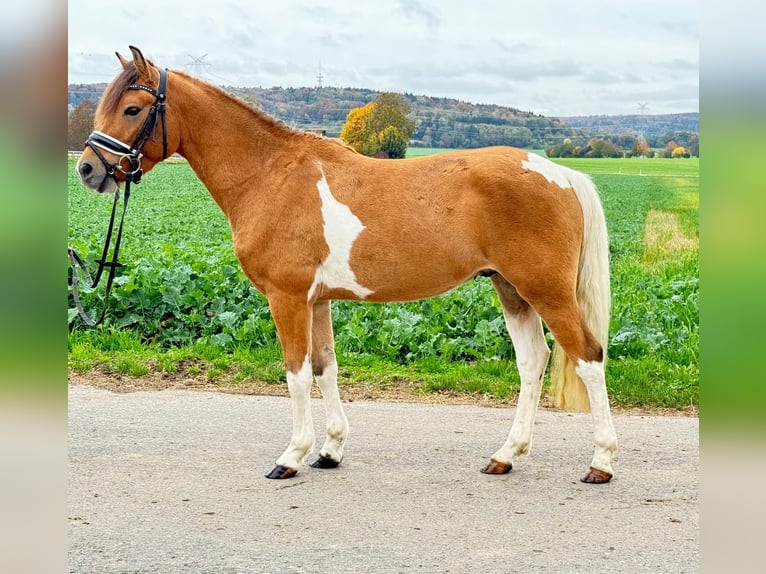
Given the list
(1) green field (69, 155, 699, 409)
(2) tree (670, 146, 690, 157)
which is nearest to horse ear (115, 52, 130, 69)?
(1) green field (69, 155, 699, 409)

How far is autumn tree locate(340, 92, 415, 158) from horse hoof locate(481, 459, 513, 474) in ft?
24.8

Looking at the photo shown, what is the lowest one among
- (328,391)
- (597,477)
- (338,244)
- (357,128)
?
(597,477)

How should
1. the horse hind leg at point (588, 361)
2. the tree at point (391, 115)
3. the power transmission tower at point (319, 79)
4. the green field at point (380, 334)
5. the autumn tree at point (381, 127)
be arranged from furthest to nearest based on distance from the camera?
1. the power transmission tower at point (319, 79)
2. the tree at point (391, 115)
3. the autumn tree at point (381, 127)
4. the green field at point (380, 334)
5. the horse hind leg at point (588, 361)

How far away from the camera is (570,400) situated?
497 centimetres

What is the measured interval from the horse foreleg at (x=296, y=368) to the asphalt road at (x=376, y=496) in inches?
5.4

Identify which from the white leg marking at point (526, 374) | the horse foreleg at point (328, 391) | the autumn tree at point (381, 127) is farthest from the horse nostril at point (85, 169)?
the autumn tree at point (381, 127)

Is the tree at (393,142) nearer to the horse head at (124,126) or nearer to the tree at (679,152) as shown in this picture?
the tree at (679,152)

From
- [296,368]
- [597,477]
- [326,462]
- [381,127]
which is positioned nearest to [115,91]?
[296,368]

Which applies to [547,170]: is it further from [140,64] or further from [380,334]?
[380,334]

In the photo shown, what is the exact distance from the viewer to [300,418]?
16.0 ft

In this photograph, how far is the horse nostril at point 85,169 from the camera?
4676 mm

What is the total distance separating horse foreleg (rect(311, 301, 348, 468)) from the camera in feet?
16.6

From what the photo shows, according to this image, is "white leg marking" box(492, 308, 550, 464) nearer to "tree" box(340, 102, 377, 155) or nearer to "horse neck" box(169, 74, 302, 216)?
"horse neck" box(169, 74, 302, 216)

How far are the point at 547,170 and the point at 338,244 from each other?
4.23 feet
